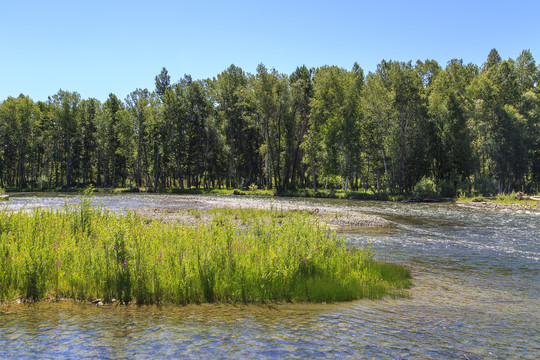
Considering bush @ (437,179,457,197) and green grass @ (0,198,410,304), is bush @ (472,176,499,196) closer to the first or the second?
bush @ (437,179,457,197)

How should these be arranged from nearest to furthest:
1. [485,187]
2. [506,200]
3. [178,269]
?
1. [178,269]
2. [506,200]
3. [485,187]

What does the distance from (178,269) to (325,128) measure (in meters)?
55.8

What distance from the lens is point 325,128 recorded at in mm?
62281

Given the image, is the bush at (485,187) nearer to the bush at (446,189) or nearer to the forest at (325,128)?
the forest at (325,128)

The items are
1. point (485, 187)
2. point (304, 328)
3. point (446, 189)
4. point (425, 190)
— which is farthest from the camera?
point (446, 189)

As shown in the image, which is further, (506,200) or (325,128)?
(325,128)

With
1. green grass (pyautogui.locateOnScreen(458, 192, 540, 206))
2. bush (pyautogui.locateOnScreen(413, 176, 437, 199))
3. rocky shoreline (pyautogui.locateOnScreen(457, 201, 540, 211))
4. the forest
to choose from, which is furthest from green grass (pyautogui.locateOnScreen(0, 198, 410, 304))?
the forest

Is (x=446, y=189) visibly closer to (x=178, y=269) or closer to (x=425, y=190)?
(x=425, y=190)

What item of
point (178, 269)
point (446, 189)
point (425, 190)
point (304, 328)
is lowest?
point (304, 328)

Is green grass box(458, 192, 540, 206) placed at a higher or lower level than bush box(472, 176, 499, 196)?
lower

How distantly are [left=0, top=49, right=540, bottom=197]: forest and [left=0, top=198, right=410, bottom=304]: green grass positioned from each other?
2033 inches

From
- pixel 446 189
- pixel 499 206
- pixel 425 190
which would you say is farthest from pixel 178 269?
pixel 446 189

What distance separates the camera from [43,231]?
11008 millimetres

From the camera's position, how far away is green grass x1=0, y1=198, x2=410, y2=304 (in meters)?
8.62
